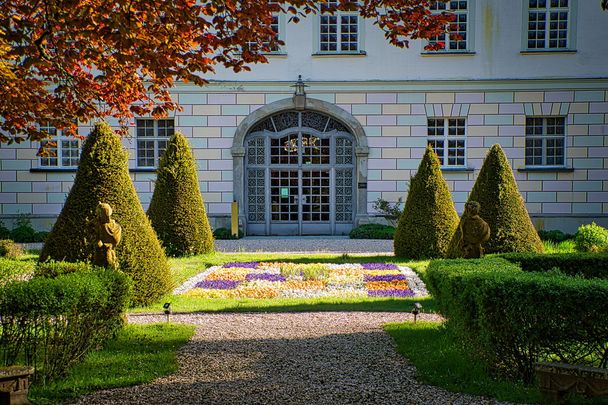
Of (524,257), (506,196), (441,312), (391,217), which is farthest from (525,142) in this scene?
(441,312)

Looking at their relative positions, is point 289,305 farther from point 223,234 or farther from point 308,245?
point 223,234

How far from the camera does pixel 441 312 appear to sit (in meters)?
7.30

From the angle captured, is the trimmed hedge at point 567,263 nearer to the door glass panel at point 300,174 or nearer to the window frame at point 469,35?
the door glass panel at point 300,174

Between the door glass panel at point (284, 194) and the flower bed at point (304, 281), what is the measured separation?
7490 millimetres

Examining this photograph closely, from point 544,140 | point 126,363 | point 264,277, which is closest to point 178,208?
point 264,277

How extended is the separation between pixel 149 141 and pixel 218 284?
1056 centimetres

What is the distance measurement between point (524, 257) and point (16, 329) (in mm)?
5742

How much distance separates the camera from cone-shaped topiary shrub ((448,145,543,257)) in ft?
41.0

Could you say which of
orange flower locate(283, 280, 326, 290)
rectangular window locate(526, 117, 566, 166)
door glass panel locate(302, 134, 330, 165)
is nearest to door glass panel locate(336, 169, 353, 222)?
→ door glass panel locate(302, 134, 330, 165)

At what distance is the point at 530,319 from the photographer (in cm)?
539

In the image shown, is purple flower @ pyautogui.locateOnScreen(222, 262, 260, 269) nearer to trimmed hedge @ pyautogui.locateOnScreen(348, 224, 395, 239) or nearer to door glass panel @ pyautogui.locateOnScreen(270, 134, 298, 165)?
trimmed hedge @ pyautogui.locateOnScreen(348, 224, 395, 239)

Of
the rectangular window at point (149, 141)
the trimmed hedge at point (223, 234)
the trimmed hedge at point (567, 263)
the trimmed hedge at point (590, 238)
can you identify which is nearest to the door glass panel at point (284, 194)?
the trimmed hedge at point (223, 234)

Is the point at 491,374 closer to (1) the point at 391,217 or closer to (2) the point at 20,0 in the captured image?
(2) the point at 20,0

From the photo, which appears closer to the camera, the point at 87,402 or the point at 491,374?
the point at 87,402
